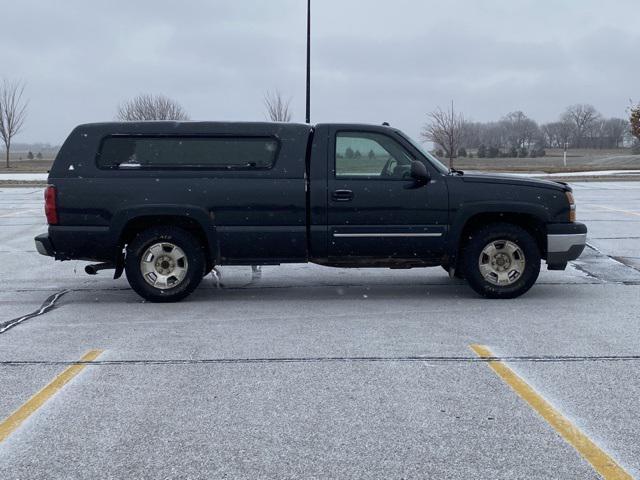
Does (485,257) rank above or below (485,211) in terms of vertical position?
below

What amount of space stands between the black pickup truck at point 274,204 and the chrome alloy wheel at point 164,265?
0.04ft

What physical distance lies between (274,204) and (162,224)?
4.06 ft

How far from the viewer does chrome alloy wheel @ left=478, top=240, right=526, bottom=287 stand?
310 inches

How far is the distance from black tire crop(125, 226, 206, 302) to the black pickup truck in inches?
0.5

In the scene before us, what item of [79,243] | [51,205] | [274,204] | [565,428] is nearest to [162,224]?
[79,243]

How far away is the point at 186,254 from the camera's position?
7.73 m

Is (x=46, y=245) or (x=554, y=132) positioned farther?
(x=554, y=132)

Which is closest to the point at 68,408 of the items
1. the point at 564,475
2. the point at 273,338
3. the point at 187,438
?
the point at 187,438

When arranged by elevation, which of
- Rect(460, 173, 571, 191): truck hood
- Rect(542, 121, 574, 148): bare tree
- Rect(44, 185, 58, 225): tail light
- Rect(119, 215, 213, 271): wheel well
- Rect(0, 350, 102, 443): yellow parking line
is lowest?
Rect(0, 350, 102, 443): yellow parking line

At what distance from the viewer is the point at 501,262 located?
7949 mm

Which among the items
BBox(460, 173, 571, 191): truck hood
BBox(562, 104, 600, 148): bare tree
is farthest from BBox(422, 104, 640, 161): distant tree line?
BBox(460, 173, 571, 191): truck hood

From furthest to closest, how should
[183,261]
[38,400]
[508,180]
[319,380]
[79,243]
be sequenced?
[508,180]
[183,261]
[79,243]
[319,380]
[38,400]

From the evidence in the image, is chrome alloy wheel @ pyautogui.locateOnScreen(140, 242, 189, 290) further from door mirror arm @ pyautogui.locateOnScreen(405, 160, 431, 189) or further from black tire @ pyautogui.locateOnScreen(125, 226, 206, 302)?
door mirror arm @ pyautogui.locateOnScreen(405, 160, 431, 189)

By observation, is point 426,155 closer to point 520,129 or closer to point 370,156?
point 370,156
